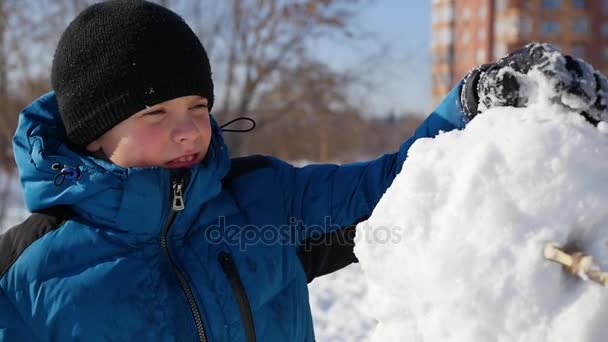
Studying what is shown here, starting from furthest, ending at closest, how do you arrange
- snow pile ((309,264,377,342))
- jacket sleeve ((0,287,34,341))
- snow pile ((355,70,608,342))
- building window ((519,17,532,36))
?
building window ((519,17,532,36)) → snow pile ((309,264,377,342)) → jacket sleeve ((0,287,34,341)) → snow pile ((355,70,608,342))

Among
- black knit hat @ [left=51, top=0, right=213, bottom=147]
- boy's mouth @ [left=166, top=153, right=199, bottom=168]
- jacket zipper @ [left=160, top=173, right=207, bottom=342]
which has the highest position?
black knit hat @ [left=51, top=0, right=213, bottom=147]

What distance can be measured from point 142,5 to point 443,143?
2.99 feet

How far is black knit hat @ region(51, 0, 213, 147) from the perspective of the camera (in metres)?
1.45

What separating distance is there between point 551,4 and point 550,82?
17.9 m

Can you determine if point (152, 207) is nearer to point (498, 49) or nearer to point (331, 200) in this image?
point (331, 200)

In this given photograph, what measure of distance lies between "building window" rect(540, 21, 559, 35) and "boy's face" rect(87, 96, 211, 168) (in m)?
16.6

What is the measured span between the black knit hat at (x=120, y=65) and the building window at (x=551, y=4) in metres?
17.3

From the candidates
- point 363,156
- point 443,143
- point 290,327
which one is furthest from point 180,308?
point 363,156

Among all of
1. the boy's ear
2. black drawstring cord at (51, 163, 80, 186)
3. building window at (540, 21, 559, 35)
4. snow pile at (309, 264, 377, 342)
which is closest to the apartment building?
building window at (540, 21, 559, 35)

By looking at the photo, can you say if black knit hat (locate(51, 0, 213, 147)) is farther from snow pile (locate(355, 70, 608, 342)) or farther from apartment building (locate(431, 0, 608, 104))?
apartment building (locate(431, 0, 608, 104))

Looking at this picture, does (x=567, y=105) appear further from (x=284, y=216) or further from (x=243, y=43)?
(x=243, y=43)

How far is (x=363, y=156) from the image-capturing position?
20.1 m

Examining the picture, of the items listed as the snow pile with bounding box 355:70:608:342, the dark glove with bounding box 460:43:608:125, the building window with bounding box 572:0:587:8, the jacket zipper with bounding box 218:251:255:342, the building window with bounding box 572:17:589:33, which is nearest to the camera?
the snow pile with bounding box 355:70:608:342

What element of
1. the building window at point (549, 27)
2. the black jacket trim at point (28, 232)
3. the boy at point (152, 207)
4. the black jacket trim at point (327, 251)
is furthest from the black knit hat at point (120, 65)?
the building window at point (549, 27)
